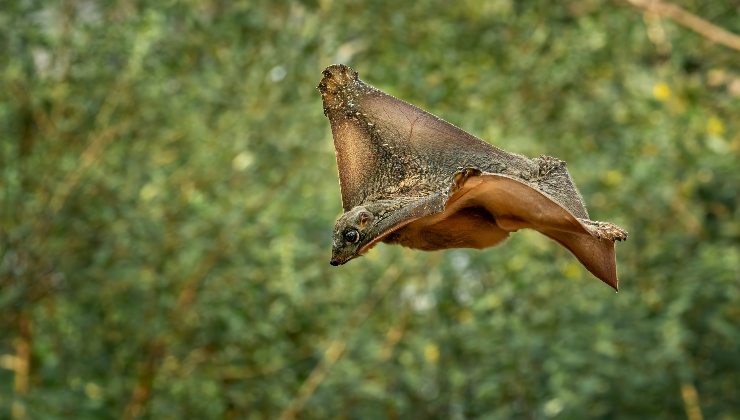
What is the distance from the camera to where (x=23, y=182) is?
4.71 m

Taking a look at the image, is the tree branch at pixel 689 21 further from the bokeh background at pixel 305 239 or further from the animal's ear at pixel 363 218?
the animal's ear at pixel 363 218

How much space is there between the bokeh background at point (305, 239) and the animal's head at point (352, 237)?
3.14 m

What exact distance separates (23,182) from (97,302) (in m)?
0.62

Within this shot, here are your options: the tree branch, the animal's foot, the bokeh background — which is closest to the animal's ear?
the animal's foot

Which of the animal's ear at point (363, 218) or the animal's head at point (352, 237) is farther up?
the animal's ear at point (363, 218)

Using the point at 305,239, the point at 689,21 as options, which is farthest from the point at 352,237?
the point at 689,21

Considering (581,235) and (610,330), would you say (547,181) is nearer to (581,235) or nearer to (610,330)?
(581,235)

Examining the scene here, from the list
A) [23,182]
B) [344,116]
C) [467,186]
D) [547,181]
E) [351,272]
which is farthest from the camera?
[351,272]

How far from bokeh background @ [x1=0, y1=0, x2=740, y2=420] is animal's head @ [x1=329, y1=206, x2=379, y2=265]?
3.14 meters

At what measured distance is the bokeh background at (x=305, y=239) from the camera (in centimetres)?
473

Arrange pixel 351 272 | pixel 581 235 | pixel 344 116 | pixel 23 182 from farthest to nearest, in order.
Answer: pixel 351 272, pixel 23 182, pixel 344 116, pixel 581 235

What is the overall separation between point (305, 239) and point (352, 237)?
3.87 metres

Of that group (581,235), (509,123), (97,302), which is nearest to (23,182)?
(97,302)

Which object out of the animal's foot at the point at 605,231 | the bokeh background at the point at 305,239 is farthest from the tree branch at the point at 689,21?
the animal's foot at the point at 605,231
